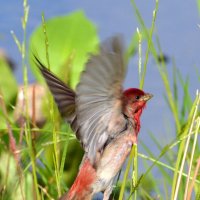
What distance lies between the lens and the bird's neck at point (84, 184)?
153 centimetres

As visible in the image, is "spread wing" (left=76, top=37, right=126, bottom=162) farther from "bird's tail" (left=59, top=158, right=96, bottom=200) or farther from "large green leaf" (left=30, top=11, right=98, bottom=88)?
"large green leaf" (left=30, top=11, right=98, bottom=88)

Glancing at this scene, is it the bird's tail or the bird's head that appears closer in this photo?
the bird's head

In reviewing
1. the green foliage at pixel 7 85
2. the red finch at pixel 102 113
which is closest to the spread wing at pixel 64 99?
the red finch at pixel 102 113

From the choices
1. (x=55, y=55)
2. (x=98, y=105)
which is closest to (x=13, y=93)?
(x=55, y=55)

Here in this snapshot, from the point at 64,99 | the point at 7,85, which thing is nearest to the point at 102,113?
the point at 64,99

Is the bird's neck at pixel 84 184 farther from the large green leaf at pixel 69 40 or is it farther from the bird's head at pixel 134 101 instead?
the large green leaf at pixel 69 40

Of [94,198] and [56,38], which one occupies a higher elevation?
[56,38]

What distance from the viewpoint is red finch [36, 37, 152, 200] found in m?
1.22

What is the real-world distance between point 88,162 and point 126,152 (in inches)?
3.6

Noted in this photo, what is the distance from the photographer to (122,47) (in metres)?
1.19

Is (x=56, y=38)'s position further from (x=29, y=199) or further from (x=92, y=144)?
(x=92, y=144)

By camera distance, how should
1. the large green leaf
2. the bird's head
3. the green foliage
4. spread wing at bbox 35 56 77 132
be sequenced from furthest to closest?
the large green leaf, the green foliage, spread wing at bbox 35 56 77 132, the bird's head

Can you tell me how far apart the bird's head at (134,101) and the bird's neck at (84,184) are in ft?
0.41

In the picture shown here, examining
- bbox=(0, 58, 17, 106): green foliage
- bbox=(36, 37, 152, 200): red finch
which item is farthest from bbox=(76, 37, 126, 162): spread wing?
bbox=(0, 58, 17, 106): green foliage
